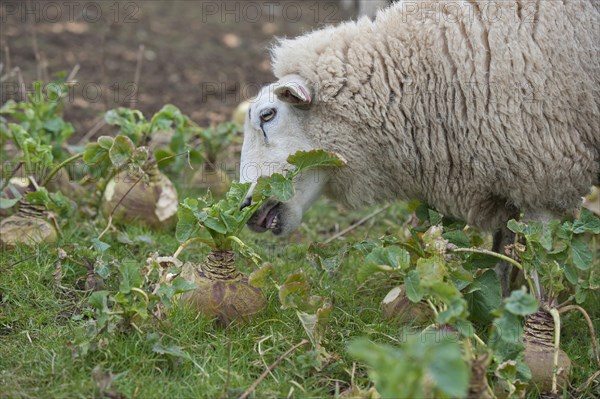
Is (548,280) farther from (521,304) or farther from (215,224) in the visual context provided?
(215,224)

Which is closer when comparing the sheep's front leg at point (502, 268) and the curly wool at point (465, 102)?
the curly wool at point (465, 102)

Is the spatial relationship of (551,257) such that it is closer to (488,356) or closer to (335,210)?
(488,356)

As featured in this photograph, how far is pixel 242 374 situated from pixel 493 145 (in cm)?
151

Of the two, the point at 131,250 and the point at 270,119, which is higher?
the point at 270,119

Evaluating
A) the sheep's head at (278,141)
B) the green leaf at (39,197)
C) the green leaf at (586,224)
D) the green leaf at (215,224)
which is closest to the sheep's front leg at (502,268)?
the green leaf at (586,224)

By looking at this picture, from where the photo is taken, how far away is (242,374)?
121 inches

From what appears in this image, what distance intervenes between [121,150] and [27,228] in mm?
665

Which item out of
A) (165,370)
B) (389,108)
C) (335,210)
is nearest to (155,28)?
(335,210)

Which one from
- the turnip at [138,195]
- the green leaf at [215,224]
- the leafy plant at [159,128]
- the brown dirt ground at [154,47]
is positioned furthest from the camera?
the brown dirt ground at [154,47]

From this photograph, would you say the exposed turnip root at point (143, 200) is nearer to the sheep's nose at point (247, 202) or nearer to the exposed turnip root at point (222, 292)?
the sheep's nose at point (247, 202)

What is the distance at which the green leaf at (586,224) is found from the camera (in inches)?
127

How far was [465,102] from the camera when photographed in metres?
3.56

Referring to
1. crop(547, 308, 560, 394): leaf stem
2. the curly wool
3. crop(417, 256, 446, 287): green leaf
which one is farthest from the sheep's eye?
crop(547, 308, 560, 394): leaf stem

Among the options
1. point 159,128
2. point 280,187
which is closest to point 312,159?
point 280,187
